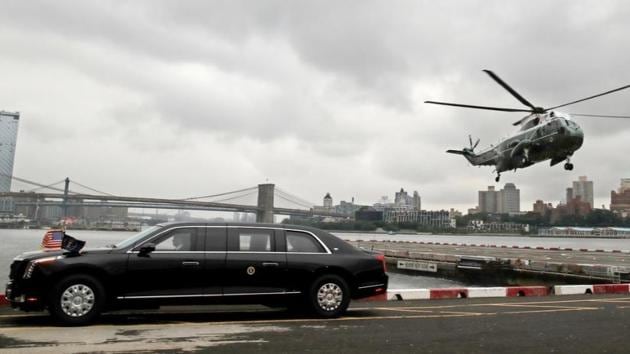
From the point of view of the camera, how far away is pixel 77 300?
734 cm

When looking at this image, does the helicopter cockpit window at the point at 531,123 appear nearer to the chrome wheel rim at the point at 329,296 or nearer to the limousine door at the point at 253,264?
the chrome wheel rim at the point at 329,296

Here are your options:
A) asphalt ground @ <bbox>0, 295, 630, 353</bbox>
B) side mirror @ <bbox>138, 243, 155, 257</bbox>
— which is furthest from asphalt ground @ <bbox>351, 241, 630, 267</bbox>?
side mirror @ <bbox>138, 243, 155, 257</bbox>

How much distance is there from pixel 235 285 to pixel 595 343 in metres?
4.96

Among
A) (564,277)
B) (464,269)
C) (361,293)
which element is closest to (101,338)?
(361,293)

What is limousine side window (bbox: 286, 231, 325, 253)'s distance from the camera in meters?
8.80

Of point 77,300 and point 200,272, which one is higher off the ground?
point 200,272

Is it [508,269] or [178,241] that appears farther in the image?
[508,269]

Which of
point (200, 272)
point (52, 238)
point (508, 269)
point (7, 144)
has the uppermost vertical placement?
point (7, 144)

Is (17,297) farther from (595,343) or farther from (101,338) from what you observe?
(595,343)

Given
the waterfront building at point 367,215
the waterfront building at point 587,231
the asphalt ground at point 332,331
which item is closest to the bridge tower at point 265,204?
the waterfront building at point 367,215

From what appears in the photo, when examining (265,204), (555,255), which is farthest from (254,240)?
(265,204)

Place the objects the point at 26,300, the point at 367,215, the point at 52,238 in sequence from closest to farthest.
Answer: the point at 26,300
the point at 52,238
the point at 367,215

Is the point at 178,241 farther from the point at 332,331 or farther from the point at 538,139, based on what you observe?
the point at 538,139

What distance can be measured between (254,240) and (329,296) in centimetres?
150
